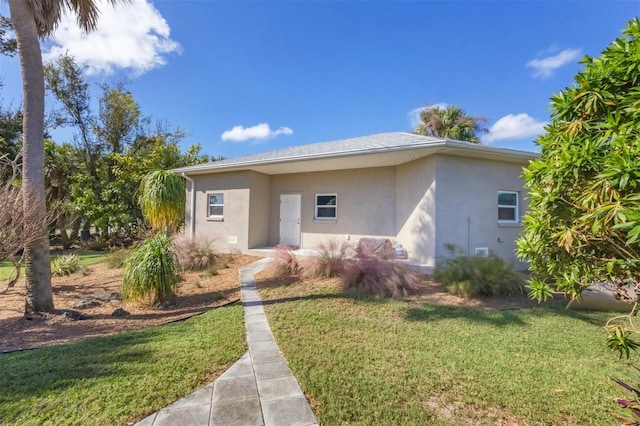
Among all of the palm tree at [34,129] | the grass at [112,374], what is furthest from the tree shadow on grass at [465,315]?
the palm tree at [34,129]

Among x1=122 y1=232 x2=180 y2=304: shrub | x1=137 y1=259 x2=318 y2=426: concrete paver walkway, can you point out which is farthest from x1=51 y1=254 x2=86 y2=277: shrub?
x1=137 y1=259 x2=318 y2=426: concrete paver walkway

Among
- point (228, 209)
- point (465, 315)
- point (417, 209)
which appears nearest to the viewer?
point (465, 315)

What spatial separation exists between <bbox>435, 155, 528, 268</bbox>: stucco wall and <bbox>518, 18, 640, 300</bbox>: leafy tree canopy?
5.96 metres

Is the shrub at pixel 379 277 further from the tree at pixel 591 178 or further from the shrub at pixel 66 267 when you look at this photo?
the shrub at pixel 66 267

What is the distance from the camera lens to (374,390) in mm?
2846

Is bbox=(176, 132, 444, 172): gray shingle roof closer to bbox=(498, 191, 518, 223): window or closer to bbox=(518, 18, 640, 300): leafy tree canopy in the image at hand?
bbox=(498, 191, 518, 223): window

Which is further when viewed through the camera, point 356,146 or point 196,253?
point 356,146

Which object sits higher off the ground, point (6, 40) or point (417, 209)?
point (6, 40)

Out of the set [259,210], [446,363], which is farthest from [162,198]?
[446,363]

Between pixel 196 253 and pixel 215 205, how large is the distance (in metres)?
3.65

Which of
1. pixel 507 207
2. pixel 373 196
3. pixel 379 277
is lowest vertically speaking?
pixel 379 277

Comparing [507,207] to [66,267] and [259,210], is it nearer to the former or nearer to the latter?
[259,210]

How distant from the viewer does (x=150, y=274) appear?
5.82m

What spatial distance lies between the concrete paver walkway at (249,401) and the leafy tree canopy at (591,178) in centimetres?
252
